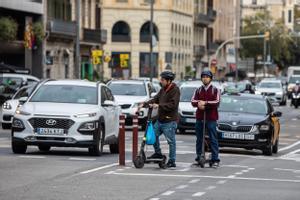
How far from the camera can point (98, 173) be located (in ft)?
64.8

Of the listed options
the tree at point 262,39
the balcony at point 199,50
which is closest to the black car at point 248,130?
the balcony at point 199,50

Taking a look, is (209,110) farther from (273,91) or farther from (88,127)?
(273,91)

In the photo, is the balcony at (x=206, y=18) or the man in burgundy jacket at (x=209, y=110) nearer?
the man in burgundy jacket at (x=209, y=110)

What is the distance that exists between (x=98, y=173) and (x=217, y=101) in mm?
3221

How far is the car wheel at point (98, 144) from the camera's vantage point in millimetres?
24156

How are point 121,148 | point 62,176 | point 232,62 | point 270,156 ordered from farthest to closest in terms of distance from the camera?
1. point 232,62
2. point 270,156
3. point 121,148
4. point 62,176

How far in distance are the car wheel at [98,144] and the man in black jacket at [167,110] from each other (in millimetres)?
2890

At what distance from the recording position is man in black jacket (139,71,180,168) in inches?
840

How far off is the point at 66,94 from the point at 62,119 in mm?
1287

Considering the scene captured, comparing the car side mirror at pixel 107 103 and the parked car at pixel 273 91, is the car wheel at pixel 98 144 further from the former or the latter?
the parked car at pixel 273 91

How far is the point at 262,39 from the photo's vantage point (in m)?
157

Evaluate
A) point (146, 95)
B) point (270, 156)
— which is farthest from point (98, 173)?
point (146, 95)

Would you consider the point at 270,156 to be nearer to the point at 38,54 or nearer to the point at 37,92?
the point at 37,92

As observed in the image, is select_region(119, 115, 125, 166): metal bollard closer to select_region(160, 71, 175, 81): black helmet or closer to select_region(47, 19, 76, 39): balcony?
select_region(160, 71, 175, 81): black helmet
